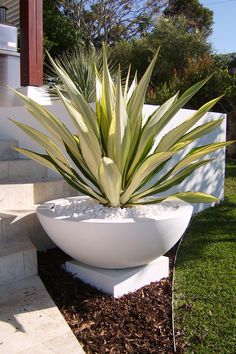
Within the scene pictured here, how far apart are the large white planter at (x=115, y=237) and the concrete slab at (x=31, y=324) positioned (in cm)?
36

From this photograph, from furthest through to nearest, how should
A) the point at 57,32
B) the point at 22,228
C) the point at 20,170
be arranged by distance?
the point at 57,32, the point at 20,170, the point at 22,228

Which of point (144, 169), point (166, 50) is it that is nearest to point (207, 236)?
point (144, 169)

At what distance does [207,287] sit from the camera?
2723mm

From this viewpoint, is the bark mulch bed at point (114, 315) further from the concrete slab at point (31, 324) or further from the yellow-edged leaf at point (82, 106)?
the yellow-edged leaf at point (82, 106)

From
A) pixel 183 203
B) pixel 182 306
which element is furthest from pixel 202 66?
pixel 182 306

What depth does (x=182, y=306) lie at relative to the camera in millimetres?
2455

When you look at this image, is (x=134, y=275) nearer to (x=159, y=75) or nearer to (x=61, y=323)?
(x=61, y=323)

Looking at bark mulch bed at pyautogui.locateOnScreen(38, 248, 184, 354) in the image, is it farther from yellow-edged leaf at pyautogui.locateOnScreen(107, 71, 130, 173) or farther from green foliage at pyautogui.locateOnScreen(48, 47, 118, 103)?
green foliage at pyautogui.locateOnScreen(48, 47, 118, 103)

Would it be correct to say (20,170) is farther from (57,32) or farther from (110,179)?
(57,32)

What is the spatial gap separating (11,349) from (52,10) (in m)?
15.1

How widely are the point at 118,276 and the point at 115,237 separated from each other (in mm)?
341

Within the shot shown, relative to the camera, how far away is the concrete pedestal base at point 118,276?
2541 mm

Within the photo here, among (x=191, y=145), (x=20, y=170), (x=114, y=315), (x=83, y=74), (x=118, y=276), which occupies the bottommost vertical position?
(x=114, y=315)

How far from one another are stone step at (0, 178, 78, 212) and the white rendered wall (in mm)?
423
